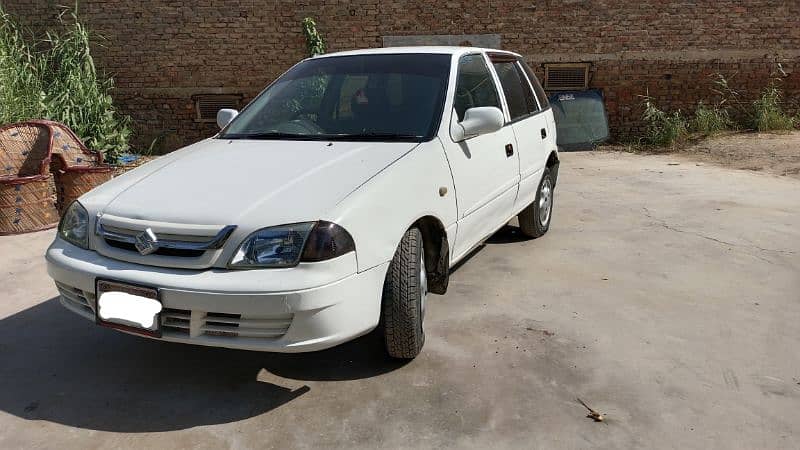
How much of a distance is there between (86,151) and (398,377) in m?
5.33

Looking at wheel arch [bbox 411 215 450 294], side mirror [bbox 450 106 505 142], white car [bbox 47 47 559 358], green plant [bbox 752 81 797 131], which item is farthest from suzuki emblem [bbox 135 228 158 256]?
green plant [bbox 752 81 797 131]

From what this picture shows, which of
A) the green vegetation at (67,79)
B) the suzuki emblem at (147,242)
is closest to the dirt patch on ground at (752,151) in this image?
the suzuki emblem at (147,242)

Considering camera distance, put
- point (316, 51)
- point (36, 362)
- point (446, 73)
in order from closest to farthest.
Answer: point (36, 362) → point (446, 73) → point (316, 51)

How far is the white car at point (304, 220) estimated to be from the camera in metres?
2.52

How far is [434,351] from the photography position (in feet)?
10.7

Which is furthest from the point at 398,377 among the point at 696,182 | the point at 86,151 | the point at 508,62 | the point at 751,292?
the point at 696,182

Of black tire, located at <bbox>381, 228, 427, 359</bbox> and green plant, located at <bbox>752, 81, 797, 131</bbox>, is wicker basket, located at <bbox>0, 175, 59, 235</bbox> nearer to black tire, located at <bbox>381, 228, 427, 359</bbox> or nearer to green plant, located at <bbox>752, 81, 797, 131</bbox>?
→ black tire, located at <bbox>381, 228, 427, 359</bbox>

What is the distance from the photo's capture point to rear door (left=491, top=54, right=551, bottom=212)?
4562 millimetres

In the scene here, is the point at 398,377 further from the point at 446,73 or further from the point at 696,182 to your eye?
the point at 696,182

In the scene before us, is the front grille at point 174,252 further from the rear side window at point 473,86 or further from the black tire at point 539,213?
the black tire at point 539,213

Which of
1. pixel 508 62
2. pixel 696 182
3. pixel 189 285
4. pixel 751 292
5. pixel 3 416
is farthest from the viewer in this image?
pixel 696 182

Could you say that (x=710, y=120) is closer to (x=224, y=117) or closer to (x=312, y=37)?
(x=312, y=37)

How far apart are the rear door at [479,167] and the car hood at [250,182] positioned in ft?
1.59

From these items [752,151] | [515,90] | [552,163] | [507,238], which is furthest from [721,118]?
[515,90]
